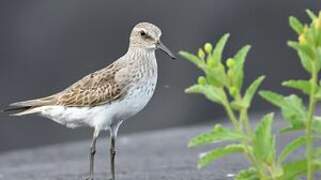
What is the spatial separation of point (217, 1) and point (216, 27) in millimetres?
609

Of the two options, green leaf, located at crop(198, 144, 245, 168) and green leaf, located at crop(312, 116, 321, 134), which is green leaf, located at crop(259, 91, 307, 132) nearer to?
green leaf, located at crop(312, 116, 321, 134)

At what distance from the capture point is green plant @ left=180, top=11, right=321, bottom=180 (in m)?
5.41

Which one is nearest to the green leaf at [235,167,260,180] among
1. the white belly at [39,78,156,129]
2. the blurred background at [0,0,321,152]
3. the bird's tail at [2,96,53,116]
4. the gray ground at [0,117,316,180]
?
the gray ground at [0,117,316,180]

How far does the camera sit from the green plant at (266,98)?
5.41 meters

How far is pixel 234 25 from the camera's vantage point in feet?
69.7

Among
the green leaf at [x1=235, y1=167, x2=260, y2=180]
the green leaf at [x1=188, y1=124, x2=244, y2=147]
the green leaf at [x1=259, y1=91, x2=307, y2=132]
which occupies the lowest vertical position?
the green leaf at [x1=235, y1=167, x2=260, y2=180]

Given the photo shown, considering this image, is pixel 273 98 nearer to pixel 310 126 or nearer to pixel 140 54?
pixel 310 126

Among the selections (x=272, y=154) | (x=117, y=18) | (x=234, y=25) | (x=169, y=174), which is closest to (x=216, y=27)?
(x=234, y=25)

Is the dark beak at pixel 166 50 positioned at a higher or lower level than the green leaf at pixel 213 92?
higher

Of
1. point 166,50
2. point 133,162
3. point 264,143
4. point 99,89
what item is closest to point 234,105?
point 264,143

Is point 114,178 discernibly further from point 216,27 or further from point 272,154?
point 216,27

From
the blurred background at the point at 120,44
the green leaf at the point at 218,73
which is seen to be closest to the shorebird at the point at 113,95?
the green leaf at the point at 218,73

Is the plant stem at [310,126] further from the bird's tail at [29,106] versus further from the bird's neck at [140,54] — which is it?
the bird's tail at [29,106]

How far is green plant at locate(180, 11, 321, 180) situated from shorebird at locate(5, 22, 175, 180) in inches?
144
